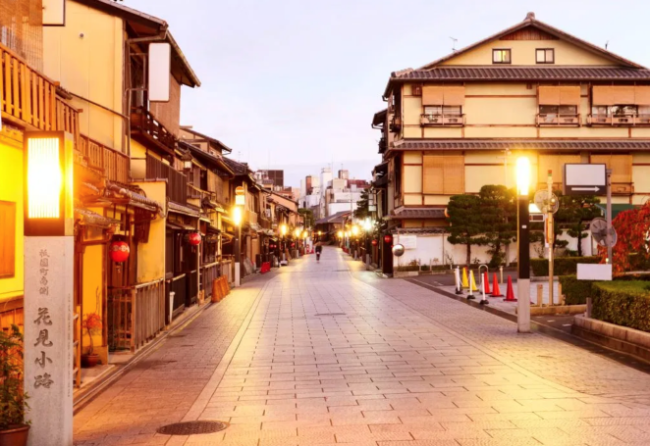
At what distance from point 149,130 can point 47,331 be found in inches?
550

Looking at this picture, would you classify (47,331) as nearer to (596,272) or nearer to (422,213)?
(596,272)

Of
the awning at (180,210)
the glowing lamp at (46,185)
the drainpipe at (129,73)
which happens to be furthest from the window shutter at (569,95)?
the glowing lamp at (46,185)

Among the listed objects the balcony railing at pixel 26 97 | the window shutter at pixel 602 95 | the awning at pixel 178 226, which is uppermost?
the window shutter at pixel 602 95

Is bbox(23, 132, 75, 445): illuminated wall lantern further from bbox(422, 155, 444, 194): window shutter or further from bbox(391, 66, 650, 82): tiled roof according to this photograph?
bbox(391, 66, 650, 82): tiled roof

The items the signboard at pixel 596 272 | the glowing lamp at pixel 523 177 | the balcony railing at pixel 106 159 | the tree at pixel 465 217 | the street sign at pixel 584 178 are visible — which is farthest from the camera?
the tree at pixel 465 217

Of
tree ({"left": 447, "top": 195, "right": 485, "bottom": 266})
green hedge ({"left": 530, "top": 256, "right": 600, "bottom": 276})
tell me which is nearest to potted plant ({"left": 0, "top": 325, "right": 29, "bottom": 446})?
green hedge ({"left": 530, "top": 256, "right": 600, "bottom": 276})

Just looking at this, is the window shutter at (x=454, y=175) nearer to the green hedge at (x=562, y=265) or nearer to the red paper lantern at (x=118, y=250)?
the green hedge at (x=562, y=265)

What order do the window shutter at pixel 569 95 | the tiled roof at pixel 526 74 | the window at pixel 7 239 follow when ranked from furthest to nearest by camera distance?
the window shutter at pixel 569 95 → the tiled roof at pixel 526 74 → the window at pixel 7 239

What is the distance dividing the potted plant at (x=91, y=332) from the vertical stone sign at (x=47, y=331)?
18.1 feet

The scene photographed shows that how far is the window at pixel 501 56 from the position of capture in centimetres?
4444

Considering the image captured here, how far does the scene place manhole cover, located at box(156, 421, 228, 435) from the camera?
8.09 m

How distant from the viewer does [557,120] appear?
44.2 meters

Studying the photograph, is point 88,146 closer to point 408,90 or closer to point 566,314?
point 566,314

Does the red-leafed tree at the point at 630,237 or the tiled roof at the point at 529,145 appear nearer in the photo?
the red-leafed tree at the point at 630,237
